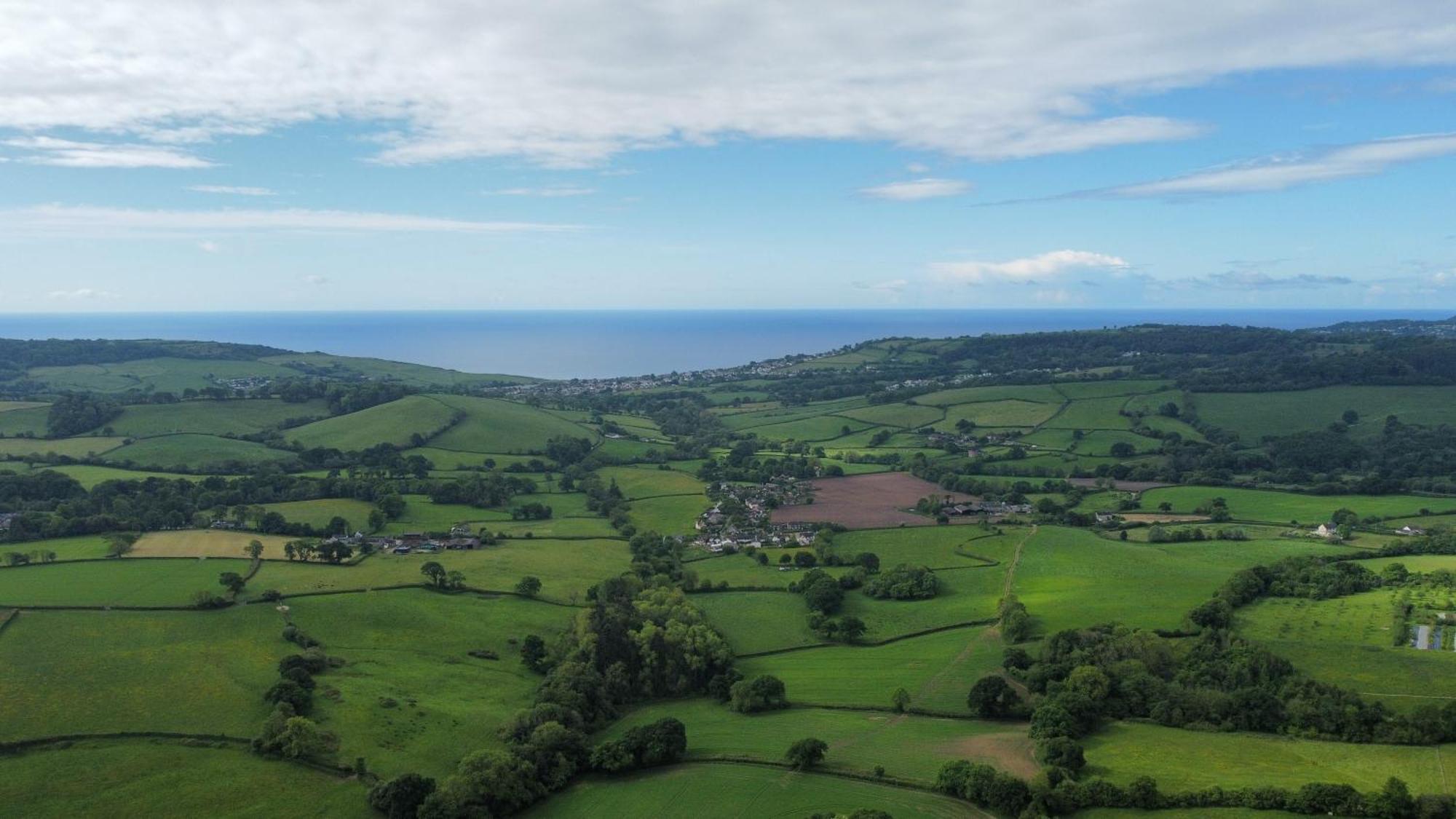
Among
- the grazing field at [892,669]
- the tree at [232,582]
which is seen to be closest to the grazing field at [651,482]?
the grazing field at [892,669]

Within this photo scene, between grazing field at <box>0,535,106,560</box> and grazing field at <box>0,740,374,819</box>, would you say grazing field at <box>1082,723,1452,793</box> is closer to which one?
grazing field at <box>0,740,374,819</box>

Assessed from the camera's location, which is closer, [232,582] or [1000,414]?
[232,582]

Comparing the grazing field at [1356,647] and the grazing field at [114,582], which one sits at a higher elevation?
the grazing field at [114,582]

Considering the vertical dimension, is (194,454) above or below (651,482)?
above

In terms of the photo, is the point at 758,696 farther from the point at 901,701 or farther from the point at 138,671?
the point at 138,671

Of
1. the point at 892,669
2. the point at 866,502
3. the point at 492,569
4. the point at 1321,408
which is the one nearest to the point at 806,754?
the point at 892,669

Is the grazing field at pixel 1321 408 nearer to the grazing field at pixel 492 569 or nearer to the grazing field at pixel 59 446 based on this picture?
the grazing field at pixel 492 569
